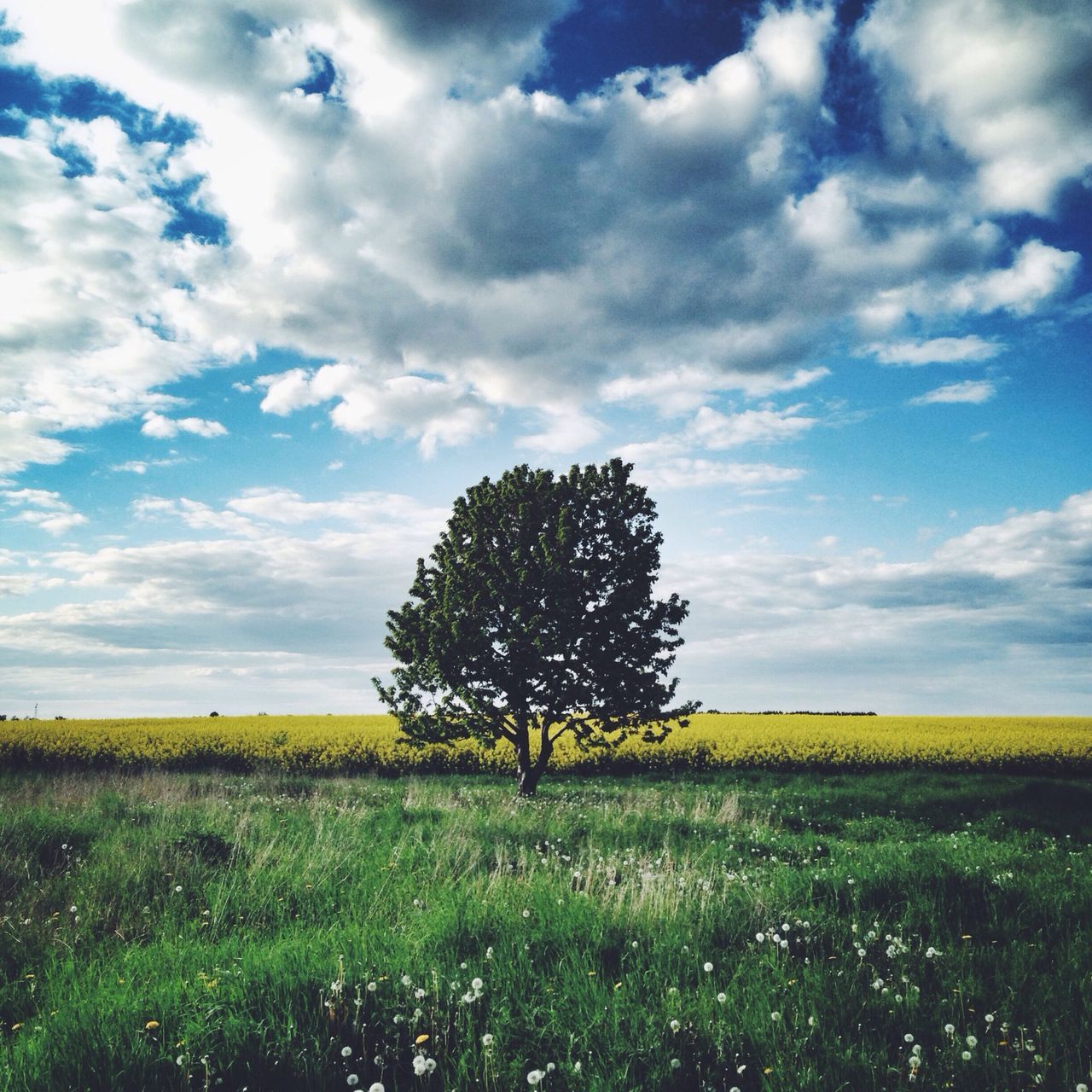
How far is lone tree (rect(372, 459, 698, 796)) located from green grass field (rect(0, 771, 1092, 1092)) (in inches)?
376

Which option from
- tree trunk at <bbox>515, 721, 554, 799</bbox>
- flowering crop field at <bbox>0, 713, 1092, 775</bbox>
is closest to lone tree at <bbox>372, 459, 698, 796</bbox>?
tree trunk at <bbox>515, 721, 554, 799</bbox>

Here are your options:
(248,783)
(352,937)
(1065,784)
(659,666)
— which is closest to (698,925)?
(352,937)

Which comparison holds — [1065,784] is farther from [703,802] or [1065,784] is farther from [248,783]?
[248,783]

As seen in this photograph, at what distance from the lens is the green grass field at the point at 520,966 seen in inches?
152

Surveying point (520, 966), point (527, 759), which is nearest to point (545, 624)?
point (527, 759)

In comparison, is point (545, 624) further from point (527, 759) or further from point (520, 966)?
point (520, 966)

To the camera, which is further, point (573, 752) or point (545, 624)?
point (573, 752)

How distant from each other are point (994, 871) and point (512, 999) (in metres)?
6.90

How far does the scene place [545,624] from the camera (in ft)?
64.6

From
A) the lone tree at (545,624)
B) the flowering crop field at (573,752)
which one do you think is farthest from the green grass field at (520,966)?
the flowering crop field at (573,752)

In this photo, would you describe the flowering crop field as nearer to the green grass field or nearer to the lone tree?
the lone tree

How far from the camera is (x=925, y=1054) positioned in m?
4.08

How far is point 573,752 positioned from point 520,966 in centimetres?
2387

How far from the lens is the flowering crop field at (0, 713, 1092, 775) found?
2770 centimetres
